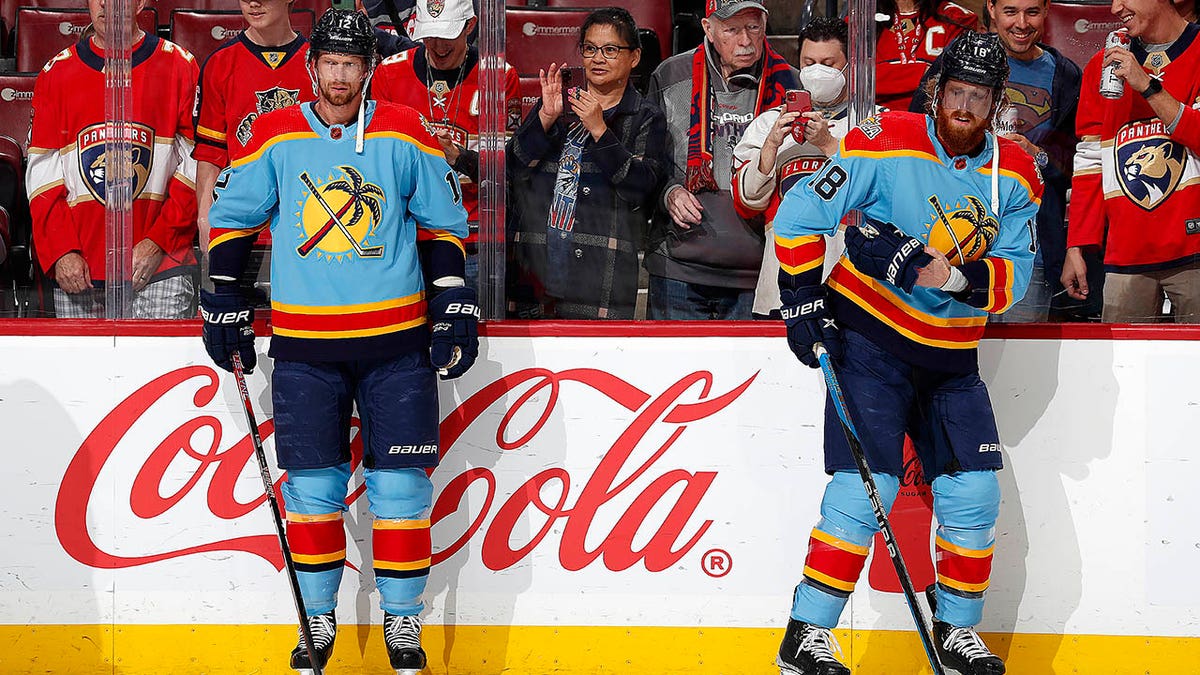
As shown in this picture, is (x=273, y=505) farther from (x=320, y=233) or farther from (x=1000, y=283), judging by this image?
(x=1000, y=283)

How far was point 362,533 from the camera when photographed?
3.26 m

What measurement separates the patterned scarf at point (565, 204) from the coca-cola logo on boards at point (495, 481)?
0.31m

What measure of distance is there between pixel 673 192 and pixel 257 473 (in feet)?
4.04

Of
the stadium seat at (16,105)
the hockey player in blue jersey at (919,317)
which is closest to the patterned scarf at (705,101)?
the hockey player in blue jersey at (919,317)

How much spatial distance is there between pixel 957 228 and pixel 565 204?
97 centimetres

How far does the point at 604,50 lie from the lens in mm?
3301

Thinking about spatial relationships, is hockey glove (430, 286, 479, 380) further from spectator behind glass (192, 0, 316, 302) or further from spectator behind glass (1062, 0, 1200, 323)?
spectator behind glass (1062, 0, 1200, 323)

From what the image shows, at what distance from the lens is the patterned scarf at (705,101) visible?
3.29m

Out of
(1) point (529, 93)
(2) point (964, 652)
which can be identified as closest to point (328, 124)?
(1) point (529, 93)

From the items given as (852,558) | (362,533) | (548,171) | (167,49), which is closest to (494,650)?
(362,533)

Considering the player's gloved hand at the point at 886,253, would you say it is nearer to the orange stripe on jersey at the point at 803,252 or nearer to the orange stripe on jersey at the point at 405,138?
the orange stripe on jersey at the point at 803,252

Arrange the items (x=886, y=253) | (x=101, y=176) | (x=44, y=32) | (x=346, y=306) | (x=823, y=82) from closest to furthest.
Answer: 1. (x=886, y=253)
2. (x=346, y=306)
3. (x=823, y=82)
4. (x=101, y=176)
5. (x=44, y=32)

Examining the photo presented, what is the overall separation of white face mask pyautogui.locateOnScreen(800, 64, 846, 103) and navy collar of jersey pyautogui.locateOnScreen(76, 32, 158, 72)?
1.61m

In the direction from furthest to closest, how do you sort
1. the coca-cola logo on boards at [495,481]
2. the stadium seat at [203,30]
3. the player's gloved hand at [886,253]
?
1. the stadium seat at [203,30]
2. the coca-cola logo on boards at [495,481]
3. the player's gloved hand at [886,253]
